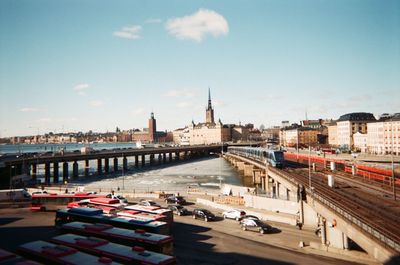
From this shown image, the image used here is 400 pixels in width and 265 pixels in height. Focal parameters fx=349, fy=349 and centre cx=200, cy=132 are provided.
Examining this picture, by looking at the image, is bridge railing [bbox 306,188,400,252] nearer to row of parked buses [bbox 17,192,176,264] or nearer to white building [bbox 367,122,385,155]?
row of parked buses [bbox 17,192,176,264]

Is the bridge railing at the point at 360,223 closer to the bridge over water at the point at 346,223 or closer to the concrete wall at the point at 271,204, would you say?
the bridge over water at the point at 346,223

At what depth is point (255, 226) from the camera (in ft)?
124

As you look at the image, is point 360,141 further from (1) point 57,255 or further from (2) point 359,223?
(1) point 57,255

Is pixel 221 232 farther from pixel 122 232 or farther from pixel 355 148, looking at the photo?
pixel 355 148

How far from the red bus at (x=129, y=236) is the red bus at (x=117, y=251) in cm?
253

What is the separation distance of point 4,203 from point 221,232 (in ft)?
130

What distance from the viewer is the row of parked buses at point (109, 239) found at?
22.2 meters

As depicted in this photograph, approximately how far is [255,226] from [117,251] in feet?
61.2

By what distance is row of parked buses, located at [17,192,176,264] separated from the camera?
72.7 ft

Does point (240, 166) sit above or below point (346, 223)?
below

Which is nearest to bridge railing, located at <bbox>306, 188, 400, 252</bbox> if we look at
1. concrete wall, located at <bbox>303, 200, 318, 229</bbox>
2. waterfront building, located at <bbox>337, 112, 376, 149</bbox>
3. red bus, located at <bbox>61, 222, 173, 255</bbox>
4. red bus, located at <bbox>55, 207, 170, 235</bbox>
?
concrete wall, located at <bbox>303, 200, 318, 229</bbox>

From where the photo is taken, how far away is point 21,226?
4209 cm

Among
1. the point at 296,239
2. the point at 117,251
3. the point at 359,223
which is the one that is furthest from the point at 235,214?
the point at 117,251

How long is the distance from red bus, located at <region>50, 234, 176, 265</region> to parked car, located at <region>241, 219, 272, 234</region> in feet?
57.6
